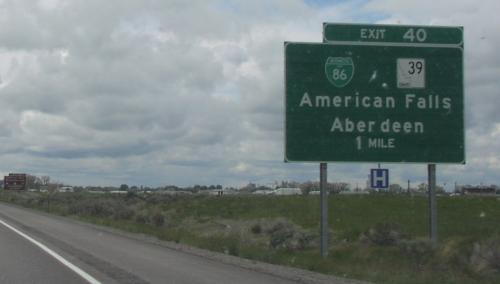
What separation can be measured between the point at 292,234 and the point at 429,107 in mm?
9725

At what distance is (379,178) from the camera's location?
68.4 feet

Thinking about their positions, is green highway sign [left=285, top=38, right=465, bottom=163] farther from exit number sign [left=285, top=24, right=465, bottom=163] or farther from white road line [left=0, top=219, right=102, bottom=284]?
white road line [left=0, top=219, right=102, bottom=284]

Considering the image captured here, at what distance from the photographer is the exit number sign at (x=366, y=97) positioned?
2158cm

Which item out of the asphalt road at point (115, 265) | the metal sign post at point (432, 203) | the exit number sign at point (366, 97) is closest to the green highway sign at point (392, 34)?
the exit number sign at point (366, 97)

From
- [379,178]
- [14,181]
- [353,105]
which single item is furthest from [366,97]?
[14,181]

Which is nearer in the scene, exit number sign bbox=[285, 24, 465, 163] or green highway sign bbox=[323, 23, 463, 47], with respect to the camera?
exit number sign bbox=[285, 24, 465, 163]

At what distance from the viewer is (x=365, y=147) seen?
21.6 m

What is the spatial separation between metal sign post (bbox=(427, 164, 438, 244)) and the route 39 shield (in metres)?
3.63

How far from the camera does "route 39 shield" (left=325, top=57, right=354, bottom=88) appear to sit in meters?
21.6

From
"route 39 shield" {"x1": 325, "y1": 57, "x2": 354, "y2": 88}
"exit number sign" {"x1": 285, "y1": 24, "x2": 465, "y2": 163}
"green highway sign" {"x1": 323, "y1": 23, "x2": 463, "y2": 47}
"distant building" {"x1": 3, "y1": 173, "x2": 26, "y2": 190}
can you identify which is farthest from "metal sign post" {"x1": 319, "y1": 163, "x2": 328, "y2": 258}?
"distant building" {"x1": 3, "y1": 173, "x2": 26, "y2": 190}

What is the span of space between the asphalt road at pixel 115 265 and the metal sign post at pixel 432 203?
6.62 meters

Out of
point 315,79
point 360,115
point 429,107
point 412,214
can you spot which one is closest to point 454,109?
point 429,107

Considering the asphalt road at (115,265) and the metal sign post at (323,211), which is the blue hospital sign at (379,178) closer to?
the metal sign post at (323,211)

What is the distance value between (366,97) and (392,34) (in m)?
2.03
